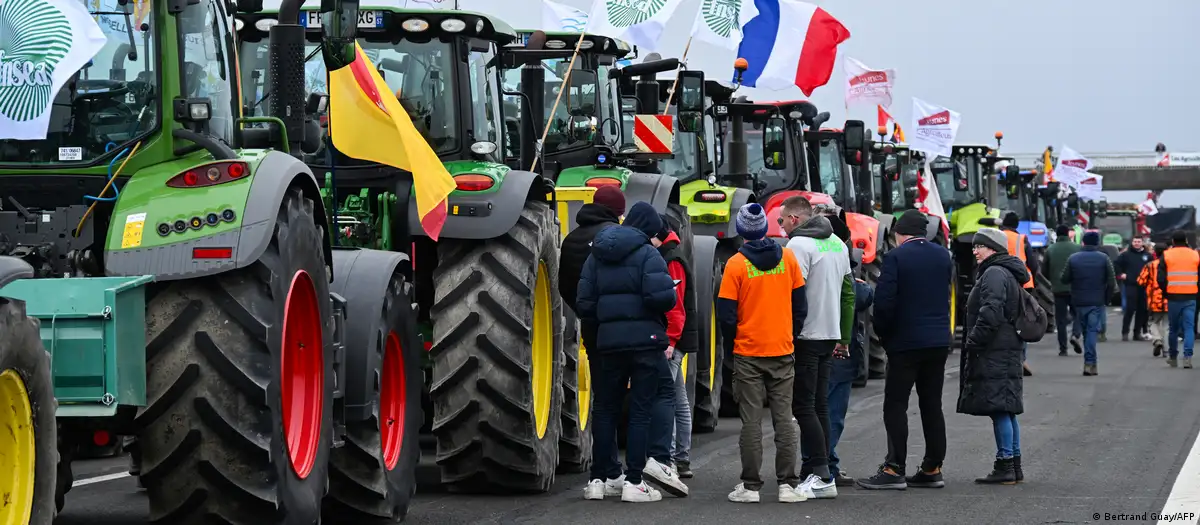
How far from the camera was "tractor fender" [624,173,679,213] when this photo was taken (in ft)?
45.9

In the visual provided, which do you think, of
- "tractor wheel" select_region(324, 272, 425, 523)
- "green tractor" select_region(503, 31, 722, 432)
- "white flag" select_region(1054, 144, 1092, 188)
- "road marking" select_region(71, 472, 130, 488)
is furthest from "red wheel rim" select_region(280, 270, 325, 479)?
"white flag" select_region(1054, 144, 1092, 188)

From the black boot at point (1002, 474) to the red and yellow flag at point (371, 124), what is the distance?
415cm

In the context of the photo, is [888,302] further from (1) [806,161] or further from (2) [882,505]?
(1) [806,161]

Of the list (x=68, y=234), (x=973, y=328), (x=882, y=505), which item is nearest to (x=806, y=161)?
(x=973, y=328)

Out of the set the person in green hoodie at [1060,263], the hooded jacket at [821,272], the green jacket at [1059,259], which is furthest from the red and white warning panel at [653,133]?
the green jacket at [1059,259]

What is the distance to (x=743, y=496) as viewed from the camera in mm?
10180

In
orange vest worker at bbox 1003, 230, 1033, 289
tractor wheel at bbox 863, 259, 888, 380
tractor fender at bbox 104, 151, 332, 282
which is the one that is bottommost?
tractor wheel at bbox 863, 259, 888, 380

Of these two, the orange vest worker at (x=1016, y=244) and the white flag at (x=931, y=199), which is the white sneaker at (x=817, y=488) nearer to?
the orange vest worker at (x=1016, y=244)

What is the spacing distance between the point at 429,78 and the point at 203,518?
173 inches

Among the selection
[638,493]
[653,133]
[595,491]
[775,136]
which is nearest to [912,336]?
[638,493]

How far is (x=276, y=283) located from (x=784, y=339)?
4.06m

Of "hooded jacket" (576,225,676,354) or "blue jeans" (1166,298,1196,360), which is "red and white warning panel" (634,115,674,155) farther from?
"blue jeans" (1166,298,1196,360)

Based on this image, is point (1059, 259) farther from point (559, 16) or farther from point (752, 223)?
point (752, 223)

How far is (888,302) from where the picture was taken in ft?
36.0
